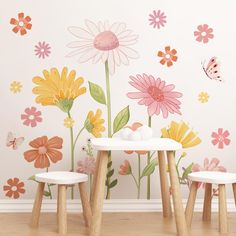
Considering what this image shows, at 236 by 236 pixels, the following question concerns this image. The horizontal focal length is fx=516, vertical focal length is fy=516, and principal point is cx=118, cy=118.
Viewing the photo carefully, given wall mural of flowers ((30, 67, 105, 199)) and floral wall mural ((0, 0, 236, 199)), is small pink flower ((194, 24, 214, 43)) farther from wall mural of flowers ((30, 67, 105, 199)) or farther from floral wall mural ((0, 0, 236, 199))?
wall mural of flowers ((30, 67, 105, 199))

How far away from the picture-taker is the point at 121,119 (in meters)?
3.26

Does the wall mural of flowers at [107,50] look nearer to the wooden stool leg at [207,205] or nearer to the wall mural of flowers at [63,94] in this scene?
the wall mural of flowers at [63,94]

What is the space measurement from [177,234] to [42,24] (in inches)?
59.7

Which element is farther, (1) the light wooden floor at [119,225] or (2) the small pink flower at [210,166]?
(2) the small pink flower at [210,166]

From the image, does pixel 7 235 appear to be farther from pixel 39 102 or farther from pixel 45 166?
pixel 39 102

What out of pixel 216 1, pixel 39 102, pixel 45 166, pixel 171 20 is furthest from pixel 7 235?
pixel 216 1

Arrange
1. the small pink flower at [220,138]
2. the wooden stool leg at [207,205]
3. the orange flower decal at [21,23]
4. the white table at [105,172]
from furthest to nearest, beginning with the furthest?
1. the small pink flower at [220,138]
2. the orange flower decal at [21,23]
3. the wooden stool leg at [207,205]
4. the white table at [105,172]

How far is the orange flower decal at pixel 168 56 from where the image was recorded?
327 cm

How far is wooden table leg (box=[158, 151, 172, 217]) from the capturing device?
10.2ft

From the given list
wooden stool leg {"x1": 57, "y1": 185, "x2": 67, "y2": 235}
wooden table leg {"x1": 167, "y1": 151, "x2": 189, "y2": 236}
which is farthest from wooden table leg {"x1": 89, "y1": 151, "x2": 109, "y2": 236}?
wooden table leg {"x1": 167, "y1": 151, "x2": 189, "y2": 236}

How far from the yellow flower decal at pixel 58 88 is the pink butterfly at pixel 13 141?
264 mm

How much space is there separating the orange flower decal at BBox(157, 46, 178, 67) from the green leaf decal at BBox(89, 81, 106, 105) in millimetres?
429

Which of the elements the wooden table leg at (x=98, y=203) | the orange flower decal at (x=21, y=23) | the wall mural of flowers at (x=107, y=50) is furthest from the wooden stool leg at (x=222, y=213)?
the orange flower decal at (x=21, y=23)

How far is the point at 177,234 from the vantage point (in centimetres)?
268
